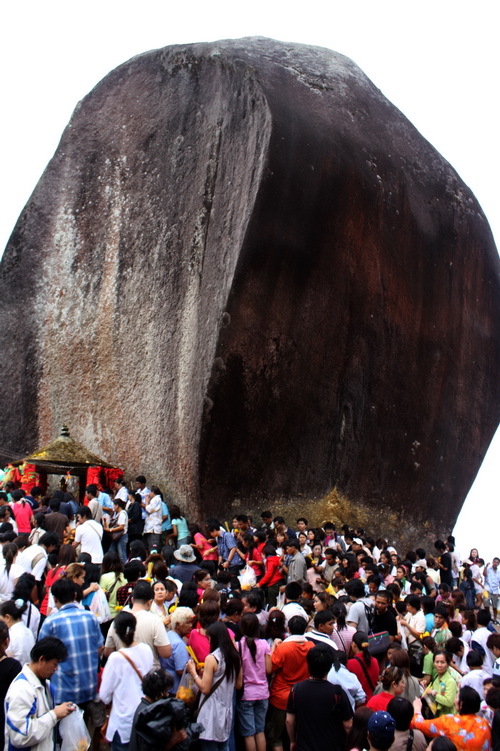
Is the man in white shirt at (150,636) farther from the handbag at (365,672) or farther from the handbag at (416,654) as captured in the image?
the handbag at (416,654)

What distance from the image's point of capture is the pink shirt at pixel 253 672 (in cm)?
543

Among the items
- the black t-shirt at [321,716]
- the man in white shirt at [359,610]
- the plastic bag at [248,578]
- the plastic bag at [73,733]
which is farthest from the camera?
the plastic bag at [248,578]

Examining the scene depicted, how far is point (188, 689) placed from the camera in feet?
17.2

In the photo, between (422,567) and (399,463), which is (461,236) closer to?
(399,463)

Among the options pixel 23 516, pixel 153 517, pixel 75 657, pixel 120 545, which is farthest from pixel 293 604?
pixel 153 517

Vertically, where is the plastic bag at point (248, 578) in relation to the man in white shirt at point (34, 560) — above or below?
below

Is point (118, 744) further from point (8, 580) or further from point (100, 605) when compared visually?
point (8, 580)

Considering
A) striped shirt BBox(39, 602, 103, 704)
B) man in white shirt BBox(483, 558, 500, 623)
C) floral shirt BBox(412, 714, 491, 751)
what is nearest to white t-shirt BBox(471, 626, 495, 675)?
floral shirt BBox(412, 714, 491, 751)

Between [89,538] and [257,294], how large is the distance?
533 centimetres

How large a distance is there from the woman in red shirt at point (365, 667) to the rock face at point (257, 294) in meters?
6.64

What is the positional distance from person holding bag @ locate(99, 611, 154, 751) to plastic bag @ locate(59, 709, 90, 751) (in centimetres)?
15

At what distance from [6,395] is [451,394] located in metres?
7.95

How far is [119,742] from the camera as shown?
4.74 metres

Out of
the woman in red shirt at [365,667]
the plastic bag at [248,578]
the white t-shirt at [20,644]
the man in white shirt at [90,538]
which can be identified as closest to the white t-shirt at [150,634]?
the white t-shirt at [20,644]
